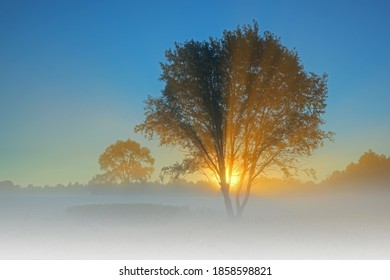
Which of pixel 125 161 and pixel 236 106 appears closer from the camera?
pixel 236 106

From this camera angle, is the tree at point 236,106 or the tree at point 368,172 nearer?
the tree at point 236,106

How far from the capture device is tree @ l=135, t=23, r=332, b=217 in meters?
33.5

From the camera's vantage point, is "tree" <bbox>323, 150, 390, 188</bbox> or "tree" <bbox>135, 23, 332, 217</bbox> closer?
"tree" <bbox>135, 23, 332, 217</bbox>

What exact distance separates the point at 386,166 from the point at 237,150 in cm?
5799

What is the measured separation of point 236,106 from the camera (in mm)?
33844

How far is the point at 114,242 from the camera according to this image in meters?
21.4

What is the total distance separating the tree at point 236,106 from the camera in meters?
33.5

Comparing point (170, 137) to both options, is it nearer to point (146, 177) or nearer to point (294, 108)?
point (294, 108)

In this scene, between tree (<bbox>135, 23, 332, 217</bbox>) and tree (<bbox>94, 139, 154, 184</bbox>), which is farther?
tree (<bbox>94, 139, 154, 184</bbox>)

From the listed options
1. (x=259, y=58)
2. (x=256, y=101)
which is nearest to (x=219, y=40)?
(x=259, y=58)

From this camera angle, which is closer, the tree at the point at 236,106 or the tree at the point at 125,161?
the tree at the point at 236,106

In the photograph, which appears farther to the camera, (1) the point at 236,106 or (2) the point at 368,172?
(2) the point at 368,172

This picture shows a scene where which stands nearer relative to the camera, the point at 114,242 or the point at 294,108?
the point at 114,242
